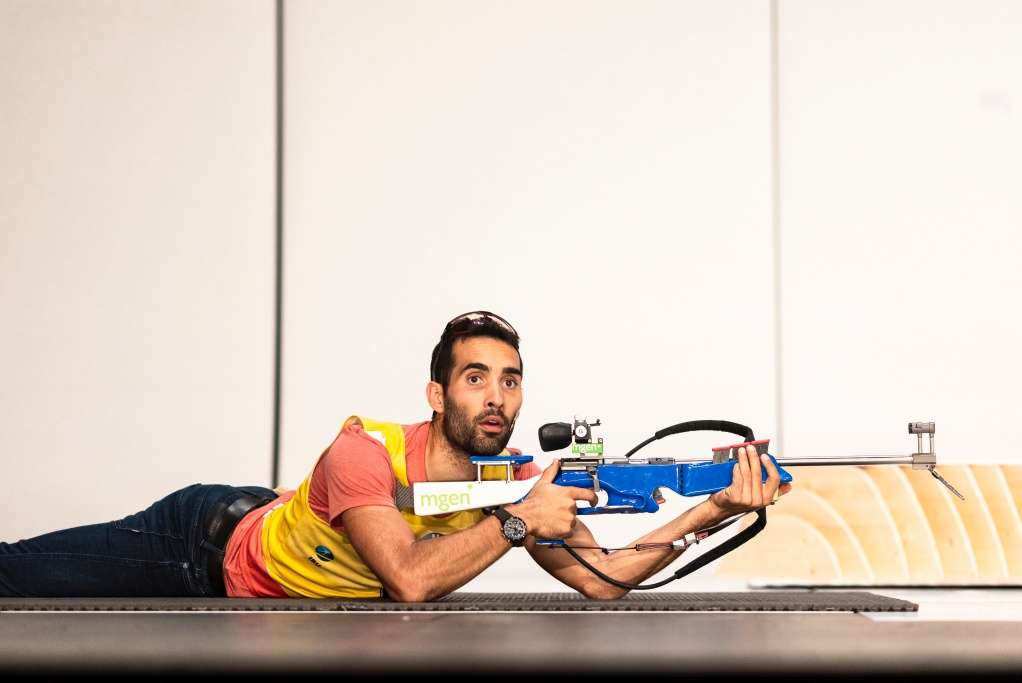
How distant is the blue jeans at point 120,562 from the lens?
2896mm

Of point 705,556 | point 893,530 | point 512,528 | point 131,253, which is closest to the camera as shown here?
point 512,528

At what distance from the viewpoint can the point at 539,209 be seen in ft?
14.2

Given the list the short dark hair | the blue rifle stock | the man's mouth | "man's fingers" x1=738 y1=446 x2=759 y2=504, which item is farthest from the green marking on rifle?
"man's fingers" x1=738 y1=446 x2=759 y2=504

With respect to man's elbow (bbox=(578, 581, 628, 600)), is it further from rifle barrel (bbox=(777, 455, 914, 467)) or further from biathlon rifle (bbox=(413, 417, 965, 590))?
rifle barrel (bbox=(777, 455, 914, 467))

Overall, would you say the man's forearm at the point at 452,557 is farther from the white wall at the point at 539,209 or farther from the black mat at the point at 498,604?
the white wall at the point at 539,209

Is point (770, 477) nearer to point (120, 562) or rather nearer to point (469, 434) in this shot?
point (469, 434)

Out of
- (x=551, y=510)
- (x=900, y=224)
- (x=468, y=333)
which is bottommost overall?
(x=551, y=510)

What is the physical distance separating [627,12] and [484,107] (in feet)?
2.30

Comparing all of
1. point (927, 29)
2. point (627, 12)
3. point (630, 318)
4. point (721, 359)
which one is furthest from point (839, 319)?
point (627, 12)

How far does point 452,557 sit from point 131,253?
2458 mm

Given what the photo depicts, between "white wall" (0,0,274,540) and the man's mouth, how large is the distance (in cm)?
175

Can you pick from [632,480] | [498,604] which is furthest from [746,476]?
[498,604]

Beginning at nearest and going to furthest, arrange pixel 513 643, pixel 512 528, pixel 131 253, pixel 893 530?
pixel 513 643 → pixel 512 528 → pixel 893 530 → pixel 131 253

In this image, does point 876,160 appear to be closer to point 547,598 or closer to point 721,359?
point 721,359
